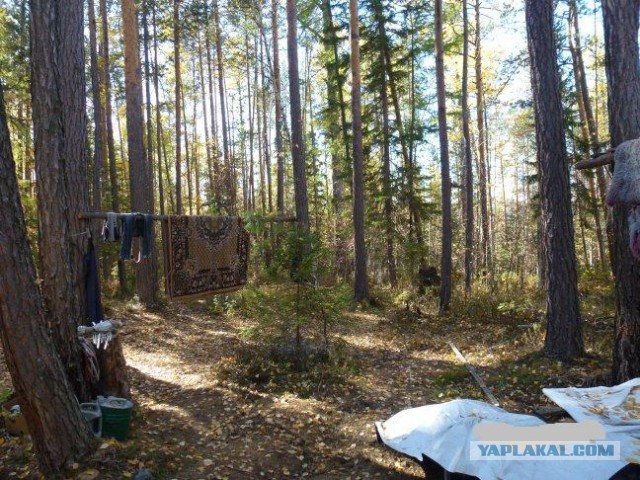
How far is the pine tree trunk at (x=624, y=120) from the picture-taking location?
5.45 metres

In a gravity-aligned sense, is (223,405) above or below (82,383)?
below

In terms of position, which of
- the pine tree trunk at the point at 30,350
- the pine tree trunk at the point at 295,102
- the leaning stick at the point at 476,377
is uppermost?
the pine tree trunk at the point at 295,102

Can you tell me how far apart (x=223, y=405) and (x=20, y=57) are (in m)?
9.64

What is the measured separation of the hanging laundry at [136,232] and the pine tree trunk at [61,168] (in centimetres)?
42

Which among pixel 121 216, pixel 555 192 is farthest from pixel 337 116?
pixel 121 216

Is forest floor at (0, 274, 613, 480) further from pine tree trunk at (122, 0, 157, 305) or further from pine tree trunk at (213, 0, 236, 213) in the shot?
pine tree trunk at (213, 0, 236, 213)

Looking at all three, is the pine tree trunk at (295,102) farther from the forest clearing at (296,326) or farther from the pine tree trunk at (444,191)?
the pine tree trunk at (444,191)

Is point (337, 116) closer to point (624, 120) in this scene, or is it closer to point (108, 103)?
point (108, 103)

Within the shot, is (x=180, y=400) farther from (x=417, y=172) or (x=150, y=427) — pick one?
(x=417, y=172)

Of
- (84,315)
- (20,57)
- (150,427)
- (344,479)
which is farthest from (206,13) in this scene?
(344,479)

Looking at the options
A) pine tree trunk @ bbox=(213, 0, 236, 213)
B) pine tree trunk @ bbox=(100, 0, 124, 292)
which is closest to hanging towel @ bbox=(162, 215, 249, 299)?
pine tree trunk @ bbox=(100, 0, 124, 292)

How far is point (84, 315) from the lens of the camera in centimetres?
550

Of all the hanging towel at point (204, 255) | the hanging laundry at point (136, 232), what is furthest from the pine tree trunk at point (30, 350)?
the hanging towel at point (204, 255)

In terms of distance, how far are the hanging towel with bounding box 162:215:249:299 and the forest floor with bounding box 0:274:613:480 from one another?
2.33 feet
